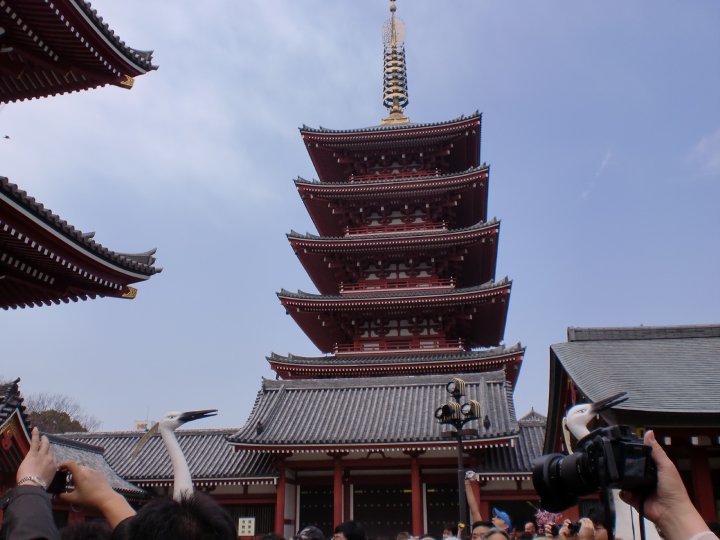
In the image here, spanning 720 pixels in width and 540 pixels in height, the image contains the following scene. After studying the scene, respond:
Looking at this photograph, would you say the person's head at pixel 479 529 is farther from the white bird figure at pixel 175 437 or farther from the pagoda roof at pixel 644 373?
the pagoda roof at pixel 644 373

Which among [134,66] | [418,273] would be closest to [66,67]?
[134,66]

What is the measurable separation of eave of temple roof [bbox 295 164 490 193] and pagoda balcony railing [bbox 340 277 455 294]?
328 centimetres

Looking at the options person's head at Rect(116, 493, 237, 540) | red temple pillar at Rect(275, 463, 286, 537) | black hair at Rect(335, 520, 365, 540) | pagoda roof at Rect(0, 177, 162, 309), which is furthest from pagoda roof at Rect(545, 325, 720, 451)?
person's head at Rect(116, 493, 237, 540)

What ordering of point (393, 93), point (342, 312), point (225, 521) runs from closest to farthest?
1. point (225, 521)
2. point (342, 312)
3. point (393, 93)

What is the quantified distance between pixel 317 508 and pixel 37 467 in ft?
54.1

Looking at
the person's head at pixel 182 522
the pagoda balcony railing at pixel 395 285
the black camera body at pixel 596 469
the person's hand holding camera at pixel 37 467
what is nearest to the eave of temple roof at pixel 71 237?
the person's hand holding camera at pixel 37 467

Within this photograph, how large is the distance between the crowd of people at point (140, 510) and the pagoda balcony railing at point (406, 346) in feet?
64.7

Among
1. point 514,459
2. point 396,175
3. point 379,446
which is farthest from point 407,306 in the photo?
point 514,459

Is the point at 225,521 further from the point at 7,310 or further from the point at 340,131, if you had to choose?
the point at 340,131

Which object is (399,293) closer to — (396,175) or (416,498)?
(396,175)

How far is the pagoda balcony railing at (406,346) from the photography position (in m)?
21.9

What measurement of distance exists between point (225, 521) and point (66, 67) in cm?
953

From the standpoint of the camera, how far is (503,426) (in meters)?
16.4

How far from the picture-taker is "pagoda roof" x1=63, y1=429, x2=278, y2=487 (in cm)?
1719
